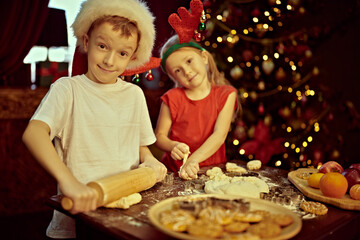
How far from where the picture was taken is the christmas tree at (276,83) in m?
3.33

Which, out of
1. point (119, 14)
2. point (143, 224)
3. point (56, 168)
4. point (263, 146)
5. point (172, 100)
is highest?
point (119, 14)

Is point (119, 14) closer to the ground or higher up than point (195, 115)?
higher up

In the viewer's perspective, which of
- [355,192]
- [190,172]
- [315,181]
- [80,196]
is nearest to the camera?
[80,196]

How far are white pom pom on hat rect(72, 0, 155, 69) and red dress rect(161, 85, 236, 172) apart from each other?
2.05 feet

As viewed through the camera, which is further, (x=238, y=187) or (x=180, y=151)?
(x=180, y=151)

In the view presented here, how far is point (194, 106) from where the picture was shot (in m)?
1.92

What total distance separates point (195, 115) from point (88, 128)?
0.79 meters

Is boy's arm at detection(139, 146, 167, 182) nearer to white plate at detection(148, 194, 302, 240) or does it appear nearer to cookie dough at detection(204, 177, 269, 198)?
cookie dough at detection(204, 177, 269, 198)

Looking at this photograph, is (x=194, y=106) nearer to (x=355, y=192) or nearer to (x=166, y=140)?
(x=166, y=140)

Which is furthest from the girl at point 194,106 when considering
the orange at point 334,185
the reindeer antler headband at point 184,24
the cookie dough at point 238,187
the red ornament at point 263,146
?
the red ornament at point 263,146

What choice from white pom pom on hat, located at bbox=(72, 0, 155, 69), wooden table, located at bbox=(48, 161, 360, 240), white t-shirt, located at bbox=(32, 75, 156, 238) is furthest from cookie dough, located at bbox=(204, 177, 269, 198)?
white pom pom on hat, located at bbox=(72, 0, 155, 69)

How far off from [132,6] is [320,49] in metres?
2.90

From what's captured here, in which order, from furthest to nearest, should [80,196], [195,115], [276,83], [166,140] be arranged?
1. [276,83]
2. [195,115]
3. [166,140]
4. [80,196]

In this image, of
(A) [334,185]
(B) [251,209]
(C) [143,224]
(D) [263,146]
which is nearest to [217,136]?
(A) [334,185]
